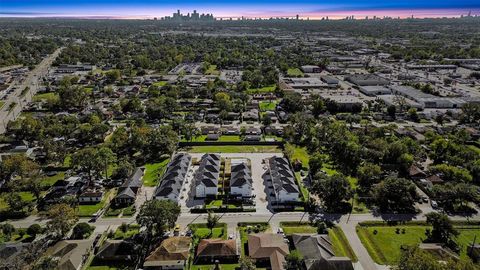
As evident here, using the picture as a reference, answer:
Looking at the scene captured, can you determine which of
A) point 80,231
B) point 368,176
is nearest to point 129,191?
point 80,231

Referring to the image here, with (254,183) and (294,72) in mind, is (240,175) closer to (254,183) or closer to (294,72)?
(254,183)

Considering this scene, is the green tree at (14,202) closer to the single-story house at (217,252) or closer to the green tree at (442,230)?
the single-story house at (217,252)

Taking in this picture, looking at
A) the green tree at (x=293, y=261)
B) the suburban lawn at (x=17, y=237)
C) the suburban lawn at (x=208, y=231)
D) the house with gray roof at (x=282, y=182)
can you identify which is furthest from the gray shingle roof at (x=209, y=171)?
the suburban lawn at (x=17, y=237)

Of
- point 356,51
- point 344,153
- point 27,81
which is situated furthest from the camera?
point 356,51

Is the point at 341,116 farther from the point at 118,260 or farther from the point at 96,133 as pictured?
the point at 118,260

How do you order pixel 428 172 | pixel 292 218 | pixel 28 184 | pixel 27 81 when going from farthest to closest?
pixel 27 81 → pixel 428 172 → pixel 28 184 → pixel 292 218

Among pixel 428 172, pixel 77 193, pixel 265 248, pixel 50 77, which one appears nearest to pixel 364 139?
pixel 428 172

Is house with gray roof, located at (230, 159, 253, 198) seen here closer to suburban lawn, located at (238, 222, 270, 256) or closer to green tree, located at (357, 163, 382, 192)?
suburban lawn, located at (238, 222, 270, 256)

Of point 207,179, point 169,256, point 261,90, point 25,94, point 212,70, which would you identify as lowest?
point 169,256
